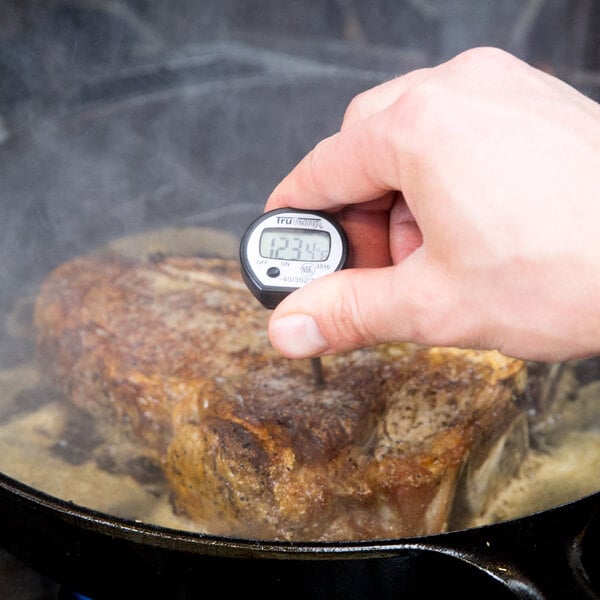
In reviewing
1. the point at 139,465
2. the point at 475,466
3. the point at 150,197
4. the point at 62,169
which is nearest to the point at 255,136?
the point at 150,197

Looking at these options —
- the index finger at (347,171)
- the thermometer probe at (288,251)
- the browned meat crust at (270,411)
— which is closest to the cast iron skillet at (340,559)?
the browned meat crust at (270,411)

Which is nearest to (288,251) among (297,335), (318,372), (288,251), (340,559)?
(288,251)

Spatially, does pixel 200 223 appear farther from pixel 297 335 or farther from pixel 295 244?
pixel 297 335

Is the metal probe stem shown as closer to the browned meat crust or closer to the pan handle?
the browned meat crust

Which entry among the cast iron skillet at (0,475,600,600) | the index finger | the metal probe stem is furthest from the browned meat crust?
the index finger

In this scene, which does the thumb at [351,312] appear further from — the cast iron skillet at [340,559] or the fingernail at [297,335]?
the cast iron skillet at [340,559]

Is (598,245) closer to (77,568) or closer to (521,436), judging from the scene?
(521,436)
